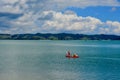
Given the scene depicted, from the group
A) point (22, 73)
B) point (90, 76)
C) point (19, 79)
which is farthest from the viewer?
point (22, 73)

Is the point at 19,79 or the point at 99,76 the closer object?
the point at 19,79

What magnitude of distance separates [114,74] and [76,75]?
720 centimetres

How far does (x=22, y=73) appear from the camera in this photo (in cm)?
5344

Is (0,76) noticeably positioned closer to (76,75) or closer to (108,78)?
(76,75)

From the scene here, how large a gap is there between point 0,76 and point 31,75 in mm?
5207

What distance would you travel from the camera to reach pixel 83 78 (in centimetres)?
4794

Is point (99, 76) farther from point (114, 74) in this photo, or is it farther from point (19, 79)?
point (19, 79)

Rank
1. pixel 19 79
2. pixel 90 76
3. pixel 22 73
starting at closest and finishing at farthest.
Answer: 1. pixel 19 79
2. pixel 90 76
3. pixel 22 73

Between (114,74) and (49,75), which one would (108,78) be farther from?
(49,75)

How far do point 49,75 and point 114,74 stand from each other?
11.6m

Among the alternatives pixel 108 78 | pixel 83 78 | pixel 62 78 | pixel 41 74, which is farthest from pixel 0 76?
pixel 108 78

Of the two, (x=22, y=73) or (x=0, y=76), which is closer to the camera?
(x=0, y=76)

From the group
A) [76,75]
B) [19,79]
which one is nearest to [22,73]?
[19,79]

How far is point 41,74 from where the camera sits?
5222 centimetres
